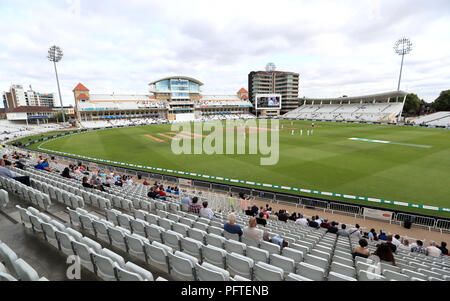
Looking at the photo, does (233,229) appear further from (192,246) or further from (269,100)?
(269,100)

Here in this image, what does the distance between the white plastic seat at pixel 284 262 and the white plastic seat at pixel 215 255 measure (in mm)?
1040

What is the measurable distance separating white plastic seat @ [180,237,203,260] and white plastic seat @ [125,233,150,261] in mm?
884

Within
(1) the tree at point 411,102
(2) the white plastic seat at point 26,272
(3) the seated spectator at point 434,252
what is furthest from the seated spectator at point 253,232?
(1) the tree at point 411,102

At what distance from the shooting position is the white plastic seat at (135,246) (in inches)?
184

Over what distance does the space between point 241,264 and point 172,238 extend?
1.90 m

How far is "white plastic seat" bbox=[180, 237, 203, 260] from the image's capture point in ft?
16.1

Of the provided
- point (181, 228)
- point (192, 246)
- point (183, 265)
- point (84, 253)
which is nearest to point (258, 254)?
point (192, 246)

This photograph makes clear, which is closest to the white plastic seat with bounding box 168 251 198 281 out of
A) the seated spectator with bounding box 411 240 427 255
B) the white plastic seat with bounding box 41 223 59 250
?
the white plastic seat with bounding box 41 223 59 250

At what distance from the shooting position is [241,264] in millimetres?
4332

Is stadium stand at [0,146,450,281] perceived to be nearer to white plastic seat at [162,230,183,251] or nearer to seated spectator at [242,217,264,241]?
white plastic seat at [162,230,183,251]

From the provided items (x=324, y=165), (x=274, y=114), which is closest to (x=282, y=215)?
(x=324, y=165)

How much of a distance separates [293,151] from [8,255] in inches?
1089

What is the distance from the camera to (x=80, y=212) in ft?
21.4
